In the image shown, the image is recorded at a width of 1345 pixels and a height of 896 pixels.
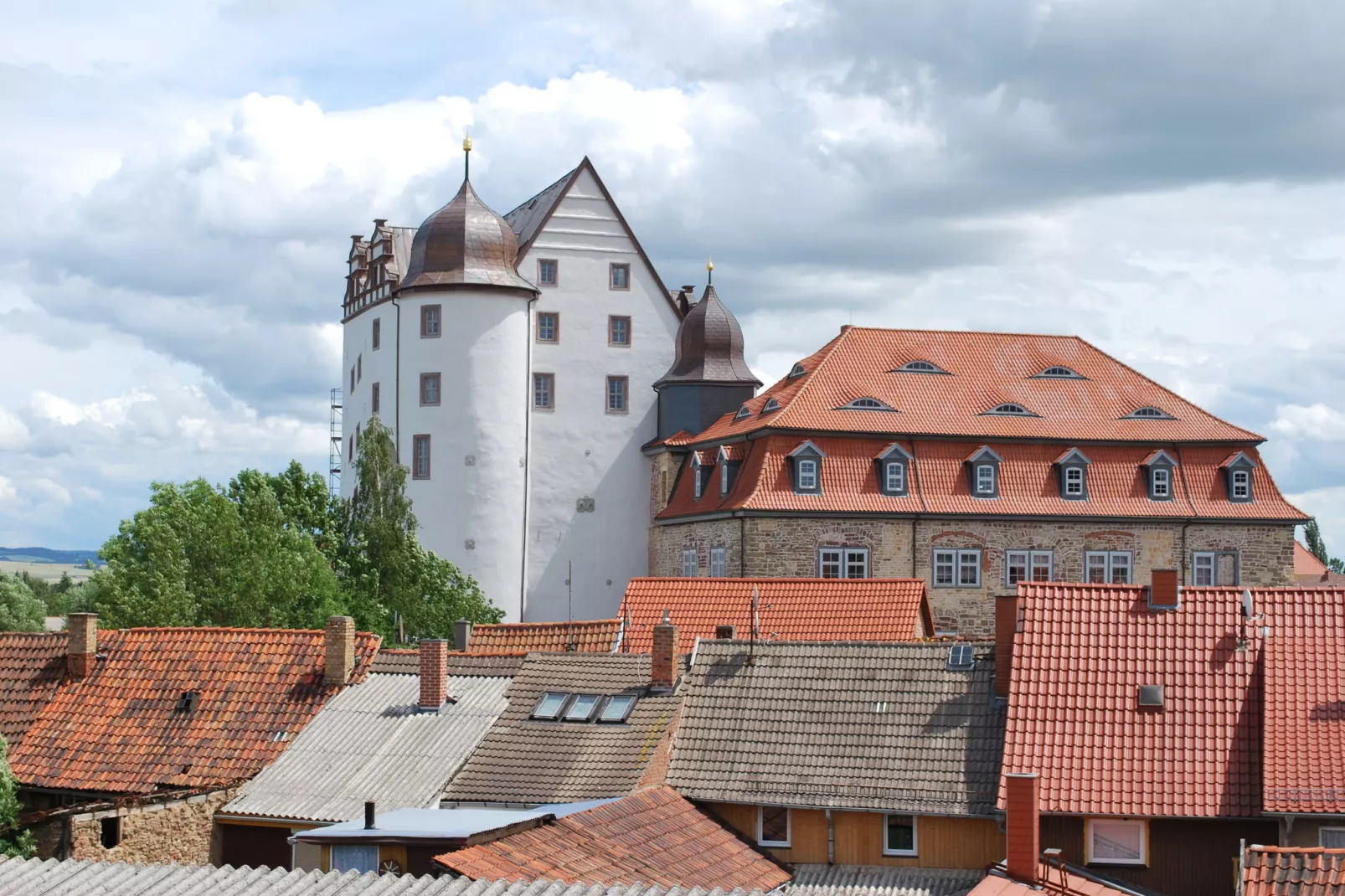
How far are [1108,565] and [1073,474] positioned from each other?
3024 millimetres

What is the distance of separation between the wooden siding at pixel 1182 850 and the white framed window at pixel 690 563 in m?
34.3

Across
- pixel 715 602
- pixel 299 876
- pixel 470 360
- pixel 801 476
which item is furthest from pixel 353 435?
pixel 299 876

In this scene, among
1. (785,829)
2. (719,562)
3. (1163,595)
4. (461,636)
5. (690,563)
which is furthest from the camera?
(690,563)

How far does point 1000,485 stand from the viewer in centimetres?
5969

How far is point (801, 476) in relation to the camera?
2295 inches

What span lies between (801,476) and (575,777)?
29659 mm

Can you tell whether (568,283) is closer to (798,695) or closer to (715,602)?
(715,602)

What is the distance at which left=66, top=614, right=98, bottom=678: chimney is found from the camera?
35.4 metres

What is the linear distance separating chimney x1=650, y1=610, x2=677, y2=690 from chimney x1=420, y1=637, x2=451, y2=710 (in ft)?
13.9

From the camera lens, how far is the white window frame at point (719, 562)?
58625mm

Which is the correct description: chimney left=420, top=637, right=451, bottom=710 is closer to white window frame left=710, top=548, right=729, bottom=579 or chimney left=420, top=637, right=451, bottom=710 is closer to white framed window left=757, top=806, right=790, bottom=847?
white framed window left=757, top=806, right=790, bottom=847

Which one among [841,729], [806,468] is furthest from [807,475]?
[841,729]

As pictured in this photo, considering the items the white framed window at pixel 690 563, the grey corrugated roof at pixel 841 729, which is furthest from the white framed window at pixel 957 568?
the grey corrugated roof at pixel 841 729

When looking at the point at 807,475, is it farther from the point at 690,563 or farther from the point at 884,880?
the point at 884,880
